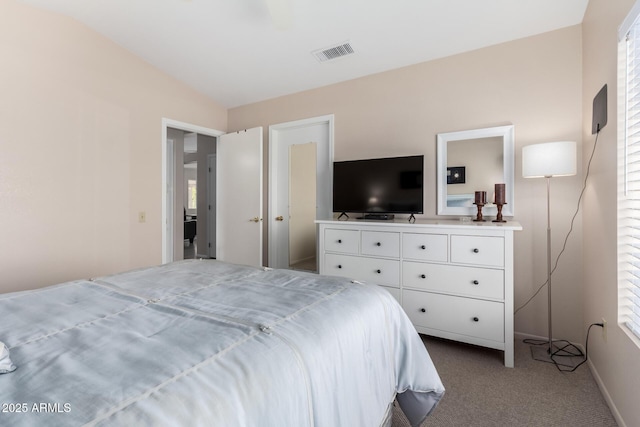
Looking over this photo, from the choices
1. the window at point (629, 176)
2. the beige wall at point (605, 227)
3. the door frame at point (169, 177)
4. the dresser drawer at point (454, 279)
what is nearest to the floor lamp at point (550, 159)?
the beige wall at point (605, 227)

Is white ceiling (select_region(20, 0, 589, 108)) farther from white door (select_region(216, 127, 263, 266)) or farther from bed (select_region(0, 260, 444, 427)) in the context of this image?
bed (select_region(0, 260, 444, 427))

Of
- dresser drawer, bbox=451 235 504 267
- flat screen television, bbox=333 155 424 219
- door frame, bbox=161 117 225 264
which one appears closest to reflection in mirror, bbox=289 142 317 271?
flat screen television, bbox=333 155 424 219

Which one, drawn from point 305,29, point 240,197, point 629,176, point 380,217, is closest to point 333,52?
point 305,29

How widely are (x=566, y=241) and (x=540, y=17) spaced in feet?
5.81

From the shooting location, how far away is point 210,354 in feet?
2.65

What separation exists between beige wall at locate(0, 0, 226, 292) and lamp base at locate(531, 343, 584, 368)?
3783mm

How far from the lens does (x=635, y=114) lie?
5.11ft

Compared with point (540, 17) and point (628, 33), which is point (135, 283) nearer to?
point (628, 33)

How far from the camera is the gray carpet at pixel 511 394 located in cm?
172

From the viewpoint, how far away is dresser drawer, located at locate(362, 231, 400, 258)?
8.84 ft

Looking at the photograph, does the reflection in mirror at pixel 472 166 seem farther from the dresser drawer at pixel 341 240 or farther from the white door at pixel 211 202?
the white door at pixel 211 202

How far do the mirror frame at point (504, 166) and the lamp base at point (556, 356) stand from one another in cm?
110

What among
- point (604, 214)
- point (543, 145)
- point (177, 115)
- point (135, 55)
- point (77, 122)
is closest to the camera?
point (604, 214)

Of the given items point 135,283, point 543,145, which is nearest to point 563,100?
point 543,145
